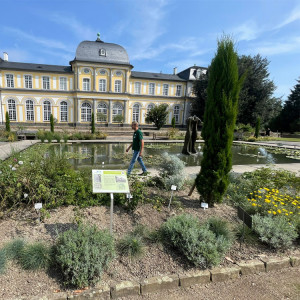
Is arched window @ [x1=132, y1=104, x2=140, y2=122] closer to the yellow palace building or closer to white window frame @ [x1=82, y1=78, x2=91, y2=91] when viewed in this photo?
the yellow palace building

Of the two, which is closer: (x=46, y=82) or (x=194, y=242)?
(x=194, y=242)

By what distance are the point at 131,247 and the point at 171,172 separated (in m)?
1.99

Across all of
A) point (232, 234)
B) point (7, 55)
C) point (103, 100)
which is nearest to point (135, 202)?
point (232, 234)

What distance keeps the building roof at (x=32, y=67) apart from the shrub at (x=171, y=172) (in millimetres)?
30410

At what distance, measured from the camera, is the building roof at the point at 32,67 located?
91.9 feet

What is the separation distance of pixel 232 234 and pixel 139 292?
55.1 inches

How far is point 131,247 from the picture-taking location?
2406 millimetres

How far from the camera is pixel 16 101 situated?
28578mm

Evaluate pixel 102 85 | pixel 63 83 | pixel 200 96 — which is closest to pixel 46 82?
pixel 63 83

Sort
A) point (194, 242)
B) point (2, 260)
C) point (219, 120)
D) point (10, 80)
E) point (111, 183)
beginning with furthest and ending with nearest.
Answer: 1. point (10, 80)
2. point (219, 120)
3. point (111, 183)
4. point (194, 242)
5. point (2, 260)

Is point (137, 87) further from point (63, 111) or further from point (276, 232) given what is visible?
point (276, 232)

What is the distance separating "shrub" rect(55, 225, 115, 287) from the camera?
1.96 meters

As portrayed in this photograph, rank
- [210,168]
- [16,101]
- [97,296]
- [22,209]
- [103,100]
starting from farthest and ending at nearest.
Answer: [103,100], [16,101], [210,168], [22,209], [97,296]

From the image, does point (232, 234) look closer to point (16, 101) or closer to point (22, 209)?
point (22, 209)
